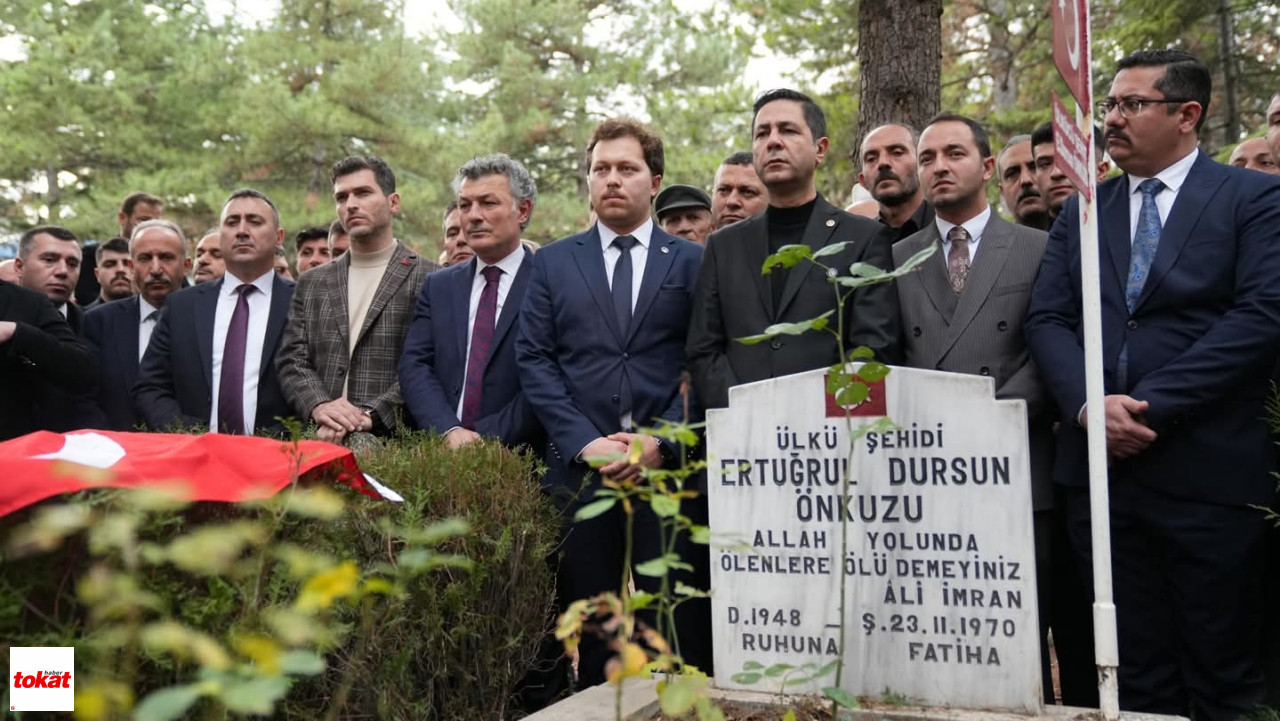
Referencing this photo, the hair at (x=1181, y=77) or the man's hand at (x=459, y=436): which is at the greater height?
the hair at (x=1181, y=77)

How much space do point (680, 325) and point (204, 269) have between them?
465 centimetres

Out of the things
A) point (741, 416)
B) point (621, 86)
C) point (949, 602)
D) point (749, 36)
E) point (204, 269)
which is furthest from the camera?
point (621, 86)

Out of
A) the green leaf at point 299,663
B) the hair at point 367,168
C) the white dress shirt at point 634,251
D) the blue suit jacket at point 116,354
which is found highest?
the hair at point 367,168

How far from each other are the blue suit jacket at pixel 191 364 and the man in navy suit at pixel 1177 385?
12.3 ft

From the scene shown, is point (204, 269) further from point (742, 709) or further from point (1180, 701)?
point (1180, 701)

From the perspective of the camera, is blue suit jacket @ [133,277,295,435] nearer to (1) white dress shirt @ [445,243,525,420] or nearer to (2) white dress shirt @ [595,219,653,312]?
(1) white dress shirt @ [445,243,525,420]

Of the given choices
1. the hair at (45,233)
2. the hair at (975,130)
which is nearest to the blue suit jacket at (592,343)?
the hair at (975,130)

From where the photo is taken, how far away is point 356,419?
528 centimetres

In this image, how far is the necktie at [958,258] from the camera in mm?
4566

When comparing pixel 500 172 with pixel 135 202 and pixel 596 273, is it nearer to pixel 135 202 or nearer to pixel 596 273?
pixel 596 273

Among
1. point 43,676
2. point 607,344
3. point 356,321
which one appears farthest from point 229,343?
point 43,676

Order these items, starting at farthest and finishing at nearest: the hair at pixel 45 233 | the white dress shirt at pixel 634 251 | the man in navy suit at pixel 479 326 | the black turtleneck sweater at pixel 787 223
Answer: the hair at pixel 45 233
the man in navy suit at pixel 479 326
the white dress shirt at pixel 634 251
the black turtleneck sweater at pixel 787 223

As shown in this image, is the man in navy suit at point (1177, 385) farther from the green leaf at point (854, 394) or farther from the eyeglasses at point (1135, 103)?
the green leaf at point (854, 394)

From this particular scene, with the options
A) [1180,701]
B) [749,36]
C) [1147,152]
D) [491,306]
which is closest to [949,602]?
[1180,701]
